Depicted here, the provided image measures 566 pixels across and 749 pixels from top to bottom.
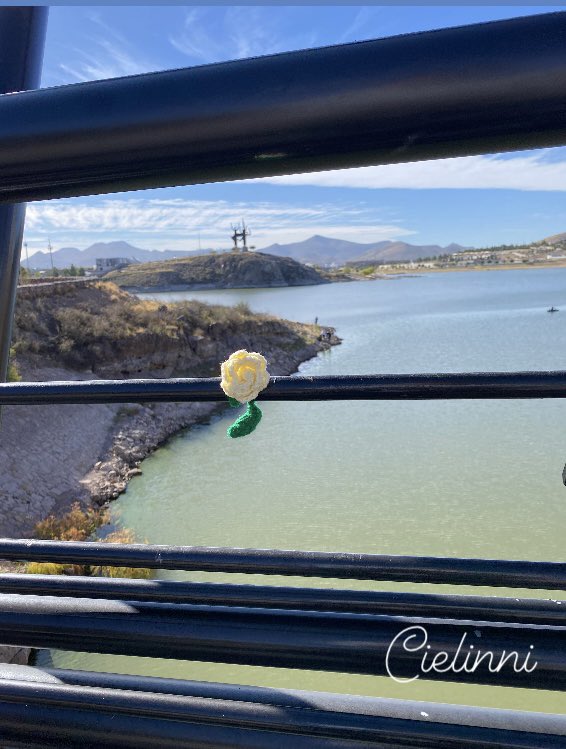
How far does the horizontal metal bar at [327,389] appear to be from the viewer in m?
0.48

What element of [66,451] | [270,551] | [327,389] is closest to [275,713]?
[270,551]

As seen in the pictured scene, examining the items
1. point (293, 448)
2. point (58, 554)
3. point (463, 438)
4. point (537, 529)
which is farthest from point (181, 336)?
point (58, 554)

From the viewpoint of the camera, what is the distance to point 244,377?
548mm

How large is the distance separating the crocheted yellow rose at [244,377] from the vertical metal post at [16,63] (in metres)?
0.20

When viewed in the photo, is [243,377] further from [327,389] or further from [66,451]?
[66,451]

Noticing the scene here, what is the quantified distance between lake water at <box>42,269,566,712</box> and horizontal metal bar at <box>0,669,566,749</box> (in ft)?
9.67

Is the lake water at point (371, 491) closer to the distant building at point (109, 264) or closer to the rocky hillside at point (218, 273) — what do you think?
the rocky hillside at point (218, 273)

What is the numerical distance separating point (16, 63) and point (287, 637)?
46 centimetres

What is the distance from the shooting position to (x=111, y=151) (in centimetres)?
32

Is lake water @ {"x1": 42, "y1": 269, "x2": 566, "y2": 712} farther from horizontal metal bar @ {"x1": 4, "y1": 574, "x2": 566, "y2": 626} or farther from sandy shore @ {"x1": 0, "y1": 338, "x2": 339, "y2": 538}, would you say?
horizontal metal bar @ {"x1": 4, "y1": 574, "x2": 566, "y2": 626}

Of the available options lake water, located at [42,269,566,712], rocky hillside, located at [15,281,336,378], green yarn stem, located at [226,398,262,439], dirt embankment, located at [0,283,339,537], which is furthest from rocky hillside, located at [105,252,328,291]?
green yarn stem, located at [226,398,262,439]

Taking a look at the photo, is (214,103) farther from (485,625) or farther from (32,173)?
(485,625)

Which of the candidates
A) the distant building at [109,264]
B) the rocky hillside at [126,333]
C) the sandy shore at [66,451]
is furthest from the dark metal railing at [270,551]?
the distant building at [109,264]

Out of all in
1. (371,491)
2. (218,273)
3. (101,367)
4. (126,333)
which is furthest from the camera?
(218,273)
